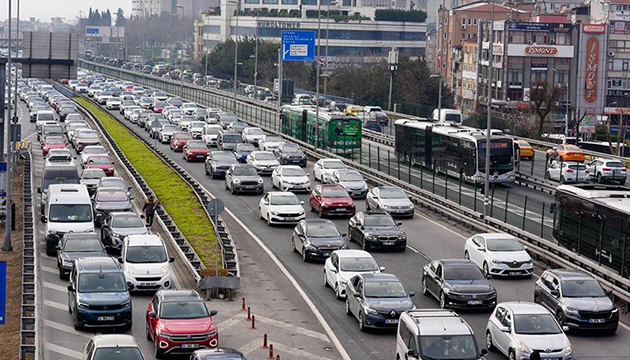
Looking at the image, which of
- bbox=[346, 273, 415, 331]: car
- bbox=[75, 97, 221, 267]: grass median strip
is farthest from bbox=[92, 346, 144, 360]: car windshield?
bbox=[75, 97, 221, 267]: grass median strip

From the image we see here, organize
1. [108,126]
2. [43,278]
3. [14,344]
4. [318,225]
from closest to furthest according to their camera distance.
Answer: [14,344] → [43,278] → [318,225] → [108,126]

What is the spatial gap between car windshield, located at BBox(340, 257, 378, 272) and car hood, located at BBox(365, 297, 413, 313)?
3529 millimetres

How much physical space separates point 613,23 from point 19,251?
387 feet

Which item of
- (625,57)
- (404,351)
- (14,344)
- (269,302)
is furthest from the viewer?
(625,57)

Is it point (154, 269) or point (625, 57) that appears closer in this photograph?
point (154, 269)

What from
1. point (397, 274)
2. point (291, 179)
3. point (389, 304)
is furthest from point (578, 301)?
point (291, 179)

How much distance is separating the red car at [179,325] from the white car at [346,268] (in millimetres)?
6000

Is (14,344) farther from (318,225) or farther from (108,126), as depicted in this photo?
(108,126)

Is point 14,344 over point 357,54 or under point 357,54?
under

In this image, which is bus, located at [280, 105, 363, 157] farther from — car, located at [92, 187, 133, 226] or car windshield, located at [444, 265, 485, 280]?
car windshield, located at [444, 265, 485, 280]

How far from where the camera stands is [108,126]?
85312 millimetres

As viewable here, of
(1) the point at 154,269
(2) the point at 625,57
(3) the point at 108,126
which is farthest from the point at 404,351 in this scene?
(2) the point at 625,57

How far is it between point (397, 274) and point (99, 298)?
10.7 metres

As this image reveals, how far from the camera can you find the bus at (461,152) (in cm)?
5316
